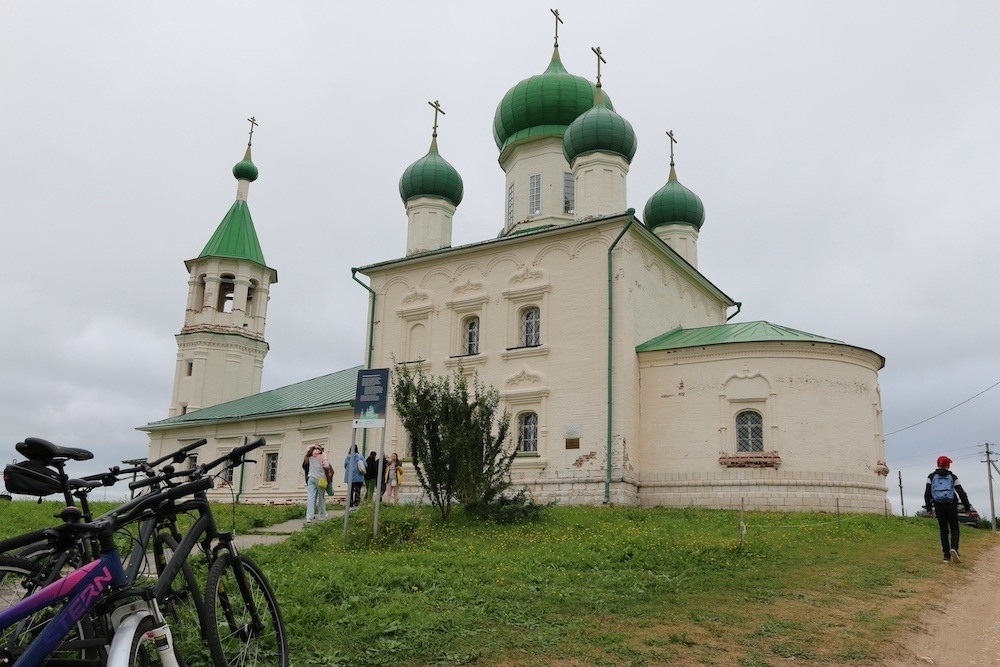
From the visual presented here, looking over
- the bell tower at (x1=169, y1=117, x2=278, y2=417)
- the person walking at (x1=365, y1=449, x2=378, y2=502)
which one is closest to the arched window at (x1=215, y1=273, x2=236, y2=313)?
the bell tower at (x1=169, y1=117, x2=278, y2=417)

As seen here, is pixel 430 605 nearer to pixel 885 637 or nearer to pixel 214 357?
pixel 885 637

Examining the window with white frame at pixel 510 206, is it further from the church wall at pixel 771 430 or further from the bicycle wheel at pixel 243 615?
the bicycle wheel at pixel 243 615

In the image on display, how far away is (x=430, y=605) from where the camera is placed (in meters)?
6.65

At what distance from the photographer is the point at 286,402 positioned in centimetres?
2655

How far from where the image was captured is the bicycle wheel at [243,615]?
402cm

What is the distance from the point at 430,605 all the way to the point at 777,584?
3608mm

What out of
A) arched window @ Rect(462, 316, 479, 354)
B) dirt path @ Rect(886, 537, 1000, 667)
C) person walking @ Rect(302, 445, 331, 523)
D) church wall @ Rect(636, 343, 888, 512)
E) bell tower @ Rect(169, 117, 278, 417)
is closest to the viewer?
dirt path @ Rect(886, 537, 1000, 667)

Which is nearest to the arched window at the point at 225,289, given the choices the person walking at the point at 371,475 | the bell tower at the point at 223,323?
the bell tower at the point at 223,323

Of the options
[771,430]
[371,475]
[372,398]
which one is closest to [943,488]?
[771,430]

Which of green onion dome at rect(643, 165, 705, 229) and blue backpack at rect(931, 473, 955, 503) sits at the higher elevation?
green onion dome at rect(643, 165, 705, 229)

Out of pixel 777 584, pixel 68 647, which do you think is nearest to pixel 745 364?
pixel 777 584

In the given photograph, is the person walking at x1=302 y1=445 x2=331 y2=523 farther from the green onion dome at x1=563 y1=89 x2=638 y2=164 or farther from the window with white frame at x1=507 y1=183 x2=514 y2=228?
the window with white frame at x1=507 y1=183 x2=514 y2=228

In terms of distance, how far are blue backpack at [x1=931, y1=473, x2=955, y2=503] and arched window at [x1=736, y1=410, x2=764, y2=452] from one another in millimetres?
6871

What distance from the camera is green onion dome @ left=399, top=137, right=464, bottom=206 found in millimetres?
24047
